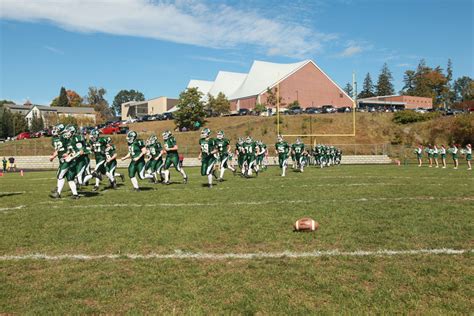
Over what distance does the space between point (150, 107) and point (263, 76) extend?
38.8 metres

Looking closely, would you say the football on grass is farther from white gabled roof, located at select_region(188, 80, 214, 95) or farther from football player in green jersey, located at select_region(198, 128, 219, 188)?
white gabled roof, located at select_region(188, 80, 214, 95)

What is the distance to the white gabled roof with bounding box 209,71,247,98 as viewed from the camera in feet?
331

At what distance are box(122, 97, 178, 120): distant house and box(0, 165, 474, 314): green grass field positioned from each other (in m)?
103

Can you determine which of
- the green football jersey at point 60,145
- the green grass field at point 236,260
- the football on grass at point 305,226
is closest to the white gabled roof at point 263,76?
the green football jersey at point 60,145

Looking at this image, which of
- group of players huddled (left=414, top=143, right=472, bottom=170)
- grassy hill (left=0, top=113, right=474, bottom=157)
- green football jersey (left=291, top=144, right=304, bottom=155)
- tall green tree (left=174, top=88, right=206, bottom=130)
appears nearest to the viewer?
green football jersey (left=291, top=144, right=304, bottom=155)

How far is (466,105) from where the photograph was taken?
95.4 meters

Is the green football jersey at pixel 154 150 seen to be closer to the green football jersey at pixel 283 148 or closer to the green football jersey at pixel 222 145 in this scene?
the green football jersey at pixel 222 145

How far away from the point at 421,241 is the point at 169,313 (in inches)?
167

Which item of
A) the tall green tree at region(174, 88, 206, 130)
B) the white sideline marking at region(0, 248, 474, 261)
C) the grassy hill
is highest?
the tall green tree at region(174, 88, 206, 130)

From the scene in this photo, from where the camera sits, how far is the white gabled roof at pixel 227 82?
10100 cm

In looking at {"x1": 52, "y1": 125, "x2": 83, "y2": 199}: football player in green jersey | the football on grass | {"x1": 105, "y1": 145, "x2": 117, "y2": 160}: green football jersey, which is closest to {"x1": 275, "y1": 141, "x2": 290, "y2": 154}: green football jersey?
{"x1": 105, "y1": 145, "x2": 117, "y2": 160}: green football jersey

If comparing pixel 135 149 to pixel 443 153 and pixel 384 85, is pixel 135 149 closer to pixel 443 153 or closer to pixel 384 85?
pixel 443 153

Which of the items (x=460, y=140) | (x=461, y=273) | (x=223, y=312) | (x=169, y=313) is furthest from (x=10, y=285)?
(x=460, y=140)

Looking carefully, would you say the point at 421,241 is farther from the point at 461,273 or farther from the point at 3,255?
the point at 3,255
